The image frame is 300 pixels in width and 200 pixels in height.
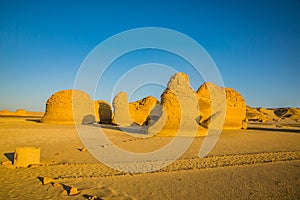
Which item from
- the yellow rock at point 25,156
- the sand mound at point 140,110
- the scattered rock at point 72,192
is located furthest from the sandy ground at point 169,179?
the sand mound at point 140,110

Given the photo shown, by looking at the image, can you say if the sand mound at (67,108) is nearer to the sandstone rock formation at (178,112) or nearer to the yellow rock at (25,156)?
the sandstone rock formation at (178,112)

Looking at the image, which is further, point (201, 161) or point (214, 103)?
point (214, 103)

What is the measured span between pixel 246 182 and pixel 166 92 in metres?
10.4

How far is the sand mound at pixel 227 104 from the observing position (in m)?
17.9

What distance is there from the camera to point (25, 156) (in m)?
6.05

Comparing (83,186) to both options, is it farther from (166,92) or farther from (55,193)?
(166,92)

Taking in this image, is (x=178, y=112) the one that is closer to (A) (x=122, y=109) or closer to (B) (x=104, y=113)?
(A) (x=122, y=109)

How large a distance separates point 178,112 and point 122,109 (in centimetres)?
1104

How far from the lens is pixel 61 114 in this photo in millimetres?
21406

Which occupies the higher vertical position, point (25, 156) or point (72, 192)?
point (25, 156)

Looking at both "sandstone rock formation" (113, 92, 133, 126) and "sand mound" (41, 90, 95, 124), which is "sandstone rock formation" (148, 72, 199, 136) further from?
"sand mound" (41, 90, 95, 124)

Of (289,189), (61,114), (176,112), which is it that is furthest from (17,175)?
(61,114)

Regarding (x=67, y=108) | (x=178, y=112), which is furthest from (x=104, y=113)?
(x=178, y=112)

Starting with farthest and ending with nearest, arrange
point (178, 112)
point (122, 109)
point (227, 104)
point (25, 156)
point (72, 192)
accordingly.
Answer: point (122, 109) → point (227, 104) → point (178, 112) → point (25, 156) → point (72, 192)
